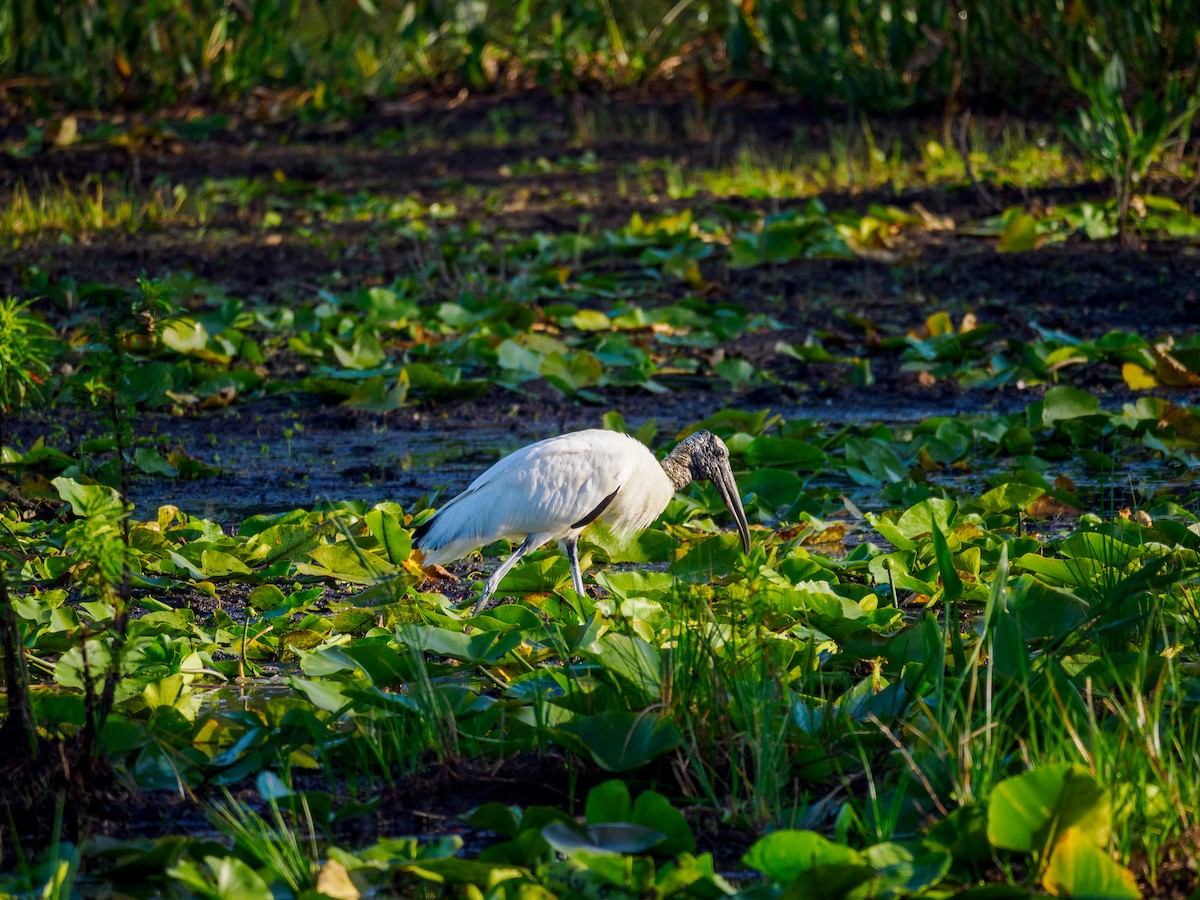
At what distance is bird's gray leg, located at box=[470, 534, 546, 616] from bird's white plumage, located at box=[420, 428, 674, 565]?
2cm

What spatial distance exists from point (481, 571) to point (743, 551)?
1085 mm

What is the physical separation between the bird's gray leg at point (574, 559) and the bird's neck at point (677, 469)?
0.41 metres

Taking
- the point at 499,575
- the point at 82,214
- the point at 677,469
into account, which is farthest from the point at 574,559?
the point at 82,214

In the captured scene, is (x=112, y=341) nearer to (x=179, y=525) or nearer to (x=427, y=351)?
(x=179, y=525)

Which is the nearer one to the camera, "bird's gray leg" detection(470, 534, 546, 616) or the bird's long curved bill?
"bird's gray leg" detection(470, 534, 546, 616)

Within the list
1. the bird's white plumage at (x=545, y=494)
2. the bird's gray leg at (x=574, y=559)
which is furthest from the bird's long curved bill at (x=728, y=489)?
the bird's gray leg at (x=574, y=559)

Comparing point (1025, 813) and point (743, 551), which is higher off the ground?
point (1025, 813)

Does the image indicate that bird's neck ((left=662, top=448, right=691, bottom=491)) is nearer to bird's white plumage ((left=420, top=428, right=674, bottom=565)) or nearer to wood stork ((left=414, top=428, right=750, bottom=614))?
wood stork ((left=414, top=428, right=750, bottom=614))

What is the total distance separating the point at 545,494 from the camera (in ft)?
14.8

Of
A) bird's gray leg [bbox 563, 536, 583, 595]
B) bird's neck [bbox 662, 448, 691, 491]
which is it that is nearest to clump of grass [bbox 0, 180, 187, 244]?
bird's neck [bbox 662, 448, 691, 491]

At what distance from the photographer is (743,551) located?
4.36 meters

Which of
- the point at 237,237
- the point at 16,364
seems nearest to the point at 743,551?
the point at 16,364

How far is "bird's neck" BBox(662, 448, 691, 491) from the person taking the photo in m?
5.08

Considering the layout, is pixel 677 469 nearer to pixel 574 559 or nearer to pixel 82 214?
pixel 574 559
